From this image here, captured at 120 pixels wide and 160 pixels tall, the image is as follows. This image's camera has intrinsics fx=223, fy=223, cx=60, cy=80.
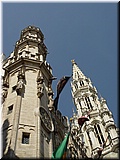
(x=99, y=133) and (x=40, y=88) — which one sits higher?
(x=99, y=133)

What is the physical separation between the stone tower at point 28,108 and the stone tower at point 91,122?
44.6ft

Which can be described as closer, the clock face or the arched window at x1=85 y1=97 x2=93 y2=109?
the clock face

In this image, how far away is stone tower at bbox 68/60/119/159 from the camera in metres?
40.3

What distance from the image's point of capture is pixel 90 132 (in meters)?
47.4

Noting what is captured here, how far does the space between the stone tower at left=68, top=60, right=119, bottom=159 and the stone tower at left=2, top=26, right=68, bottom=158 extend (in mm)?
13593

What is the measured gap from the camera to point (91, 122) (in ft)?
163

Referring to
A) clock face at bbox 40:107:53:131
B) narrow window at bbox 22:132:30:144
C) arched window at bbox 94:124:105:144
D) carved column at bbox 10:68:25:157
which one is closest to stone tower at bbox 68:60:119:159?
arched window at bbox 94:124:105:144

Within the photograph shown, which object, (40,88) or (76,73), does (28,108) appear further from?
(76,73)

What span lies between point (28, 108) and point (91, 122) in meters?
32.8

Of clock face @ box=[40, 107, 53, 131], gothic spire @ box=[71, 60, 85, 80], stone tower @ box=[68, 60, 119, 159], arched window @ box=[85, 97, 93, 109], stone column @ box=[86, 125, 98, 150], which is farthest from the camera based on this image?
gothic spire @ box=[71, 60, 85, 80]

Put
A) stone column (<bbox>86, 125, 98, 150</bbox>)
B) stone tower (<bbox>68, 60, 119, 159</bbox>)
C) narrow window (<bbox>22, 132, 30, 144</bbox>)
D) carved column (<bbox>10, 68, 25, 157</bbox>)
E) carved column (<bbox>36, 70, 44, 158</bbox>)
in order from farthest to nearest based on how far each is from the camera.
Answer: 1. stone column (<bbox>86, 125, 98, 150</bbox>)
2. stone tower (<bbox>68, 60, 119, 159</bbox>)
3. narrow window (<bbox>22, 132, 30, 144</bbox>)
4. carved column (<bbox>36, 70, 44, 158</bbox>)
5. carved column (<bbox>10, 68, 25, 157</bbox>)

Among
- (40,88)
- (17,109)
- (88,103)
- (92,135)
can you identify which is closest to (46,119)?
(17,109)

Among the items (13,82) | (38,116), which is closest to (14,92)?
(13,82)

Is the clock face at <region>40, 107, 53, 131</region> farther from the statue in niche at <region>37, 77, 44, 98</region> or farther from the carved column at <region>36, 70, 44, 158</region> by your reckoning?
the statue in niche at <region>37, 77, 44, 98</region>
